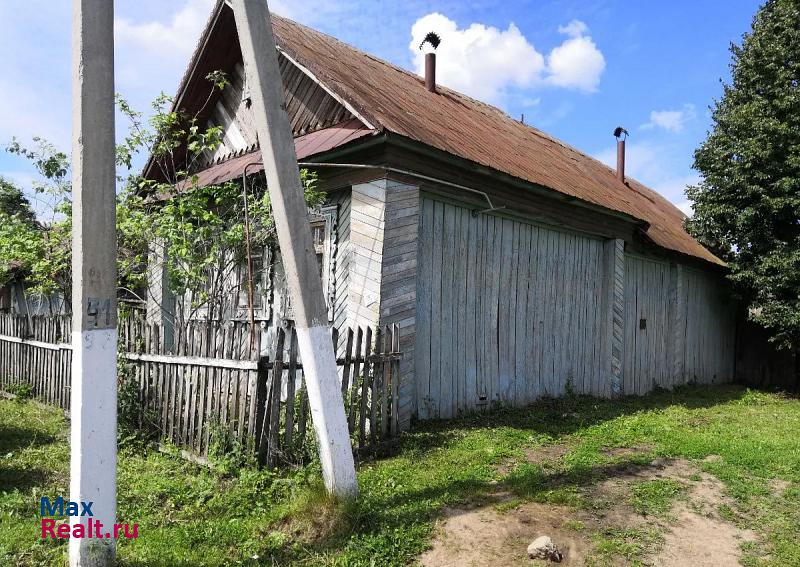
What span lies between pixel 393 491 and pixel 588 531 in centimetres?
144

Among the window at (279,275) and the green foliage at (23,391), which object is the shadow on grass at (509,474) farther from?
the green foliage at (23,391)

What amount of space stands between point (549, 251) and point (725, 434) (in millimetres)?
3420

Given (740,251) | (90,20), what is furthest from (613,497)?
(740,251)

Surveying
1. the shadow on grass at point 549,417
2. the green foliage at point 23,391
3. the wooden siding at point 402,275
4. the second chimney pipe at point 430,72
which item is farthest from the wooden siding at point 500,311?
the green foliage at point 23,391

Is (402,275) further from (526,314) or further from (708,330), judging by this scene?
(708,330)

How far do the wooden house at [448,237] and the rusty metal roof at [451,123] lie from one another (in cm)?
5

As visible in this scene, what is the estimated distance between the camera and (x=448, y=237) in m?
7.37

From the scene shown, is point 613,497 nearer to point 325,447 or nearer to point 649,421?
point 325,447

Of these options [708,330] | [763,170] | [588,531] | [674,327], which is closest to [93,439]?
[588,531]

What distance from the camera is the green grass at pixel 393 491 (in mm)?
3668

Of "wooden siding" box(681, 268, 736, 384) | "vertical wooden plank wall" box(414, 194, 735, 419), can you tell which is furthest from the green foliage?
"wooden siding" box(681, 268, 736, 384)

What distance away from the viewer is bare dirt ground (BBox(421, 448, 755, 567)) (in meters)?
3.64

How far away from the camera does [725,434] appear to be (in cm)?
725

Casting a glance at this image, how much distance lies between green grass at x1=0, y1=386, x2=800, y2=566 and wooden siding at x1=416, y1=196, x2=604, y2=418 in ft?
2.25
